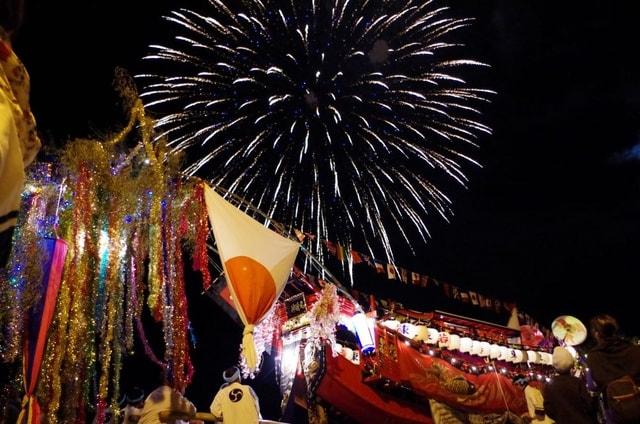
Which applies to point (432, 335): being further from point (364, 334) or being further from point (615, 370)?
point (615, 370)

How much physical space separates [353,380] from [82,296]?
7625 mm

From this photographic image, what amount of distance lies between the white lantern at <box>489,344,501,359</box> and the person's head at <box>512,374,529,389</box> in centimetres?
98

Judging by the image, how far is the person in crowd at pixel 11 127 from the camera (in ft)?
4.85

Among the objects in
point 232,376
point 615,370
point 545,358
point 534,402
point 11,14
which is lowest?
point 534,402

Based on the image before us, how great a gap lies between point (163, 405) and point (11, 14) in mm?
7028

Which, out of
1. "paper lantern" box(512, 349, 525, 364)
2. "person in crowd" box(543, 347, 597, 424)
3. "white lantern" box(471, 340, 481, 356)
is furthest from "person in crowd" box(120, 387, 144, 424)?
"paper lantern" box(512, 349, 525, 364)

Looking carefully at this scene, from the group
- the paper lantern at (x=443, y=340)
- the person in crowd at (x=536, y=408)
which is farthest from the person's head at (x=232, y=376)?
the paper lantern at (x=443, y=340)

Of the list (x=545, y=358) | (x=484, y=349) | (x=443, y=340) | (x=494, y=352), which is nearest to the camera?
(x=443, y=340)

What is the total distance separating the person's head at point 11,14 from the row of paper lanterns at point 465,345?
14149 millimetres

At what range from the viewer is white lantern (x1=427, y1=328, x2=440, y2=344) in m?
16.7

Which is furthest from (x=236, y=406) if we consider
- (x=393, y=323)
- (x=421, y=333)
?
(x=421, y=333)

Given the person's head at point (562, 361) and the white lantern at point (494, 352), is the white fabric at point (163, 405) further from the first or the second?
the white lantern at point (494, 352)

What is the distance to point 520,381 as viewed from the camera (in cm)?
1750

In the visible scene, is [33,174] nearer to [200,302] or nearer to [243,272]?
[243,272]
